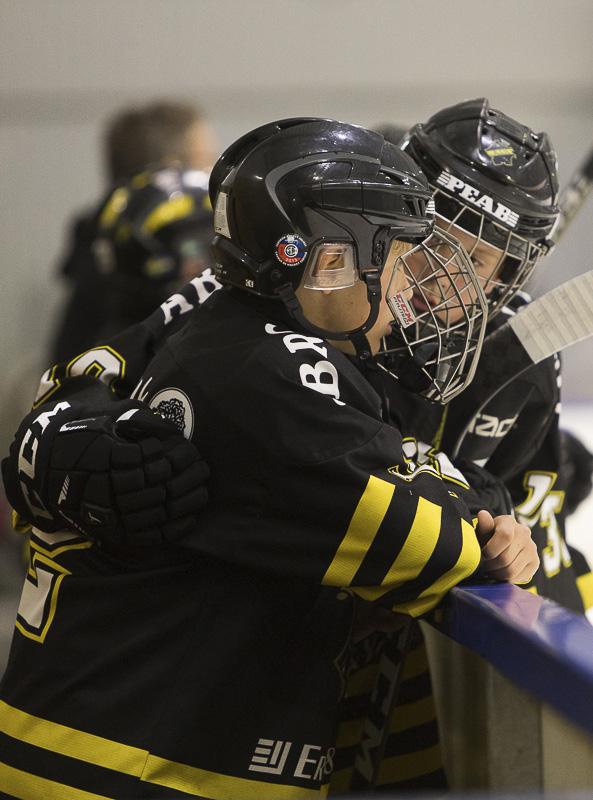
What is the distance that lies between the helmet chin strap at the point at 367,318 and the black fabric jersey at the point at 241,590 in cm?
3

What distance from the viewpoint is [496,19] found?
4766 millimetres

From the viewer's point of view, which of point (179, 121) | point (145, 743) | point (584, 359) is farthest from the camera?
point (584, 359)

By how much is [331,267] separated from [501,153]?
12.8 inches

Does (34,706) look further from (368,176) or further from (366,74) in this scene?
(366,74)

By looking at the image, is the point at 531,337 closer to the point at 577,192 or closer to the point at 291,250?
the point at 291,250

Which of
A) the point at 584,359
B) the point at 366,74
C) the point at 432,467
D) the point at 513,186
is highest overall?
the point at 513,186

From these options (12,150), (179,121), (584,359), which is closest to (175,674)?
(179,121)

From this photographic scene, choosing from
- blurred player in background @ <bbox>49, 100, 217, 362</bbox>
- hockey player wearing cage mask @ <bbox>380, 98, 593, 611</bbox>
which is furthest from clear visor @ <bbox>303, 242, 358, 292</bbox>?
blurred player in background @ <bbox>49, 100, 217, 362</bbox>

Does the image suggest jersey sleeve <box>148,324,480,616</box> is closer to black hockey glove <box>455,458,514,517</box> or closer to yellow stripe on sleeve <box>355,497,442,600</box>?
yellow stripe on sleeve <box>355,497,442,600</box>

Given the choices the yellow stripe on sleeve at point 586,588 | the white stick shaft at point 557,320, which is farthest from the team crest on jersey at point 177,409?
the yellow stripe on sleeve at point 586,588

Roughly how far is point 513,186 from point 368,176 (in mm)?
266

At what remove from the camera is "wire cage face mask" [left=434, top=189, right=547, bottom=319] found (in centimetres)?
140

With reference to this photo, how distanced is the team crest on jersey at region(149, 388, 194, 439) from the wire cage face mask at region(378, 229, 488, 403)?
25 cm

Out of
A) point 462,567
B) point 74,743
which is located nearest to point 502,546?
point 462,567
